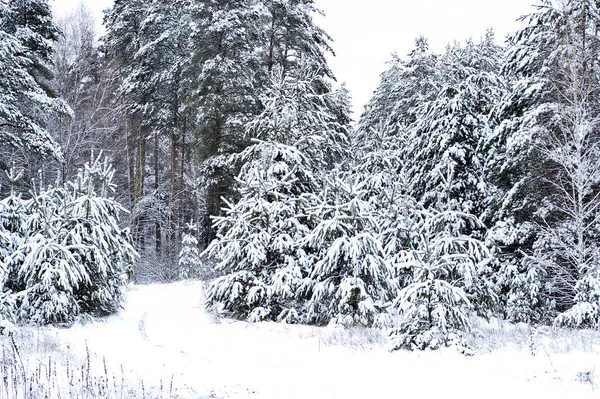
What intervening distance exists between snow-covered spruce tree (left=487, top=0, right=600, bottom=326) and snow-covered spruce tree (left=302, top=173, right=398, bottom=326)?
429 cm

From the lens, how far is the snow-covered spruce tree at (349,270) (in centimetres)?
1154

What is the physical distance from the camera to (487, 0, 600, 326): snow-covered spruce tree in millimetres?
12953

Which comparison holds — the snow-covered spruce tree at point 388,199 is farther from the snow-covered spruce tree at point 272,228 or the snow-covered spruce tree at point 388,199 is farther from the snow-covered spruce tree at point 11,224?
the snow-covered spruce tree at point 11,224

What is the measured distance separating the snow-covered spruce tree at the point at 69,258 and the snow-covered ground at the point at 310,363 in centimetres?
75

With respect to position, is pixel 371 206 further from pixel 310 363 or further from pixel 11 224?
pixel 11 224

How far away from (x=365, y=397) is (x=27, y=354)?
208 inches

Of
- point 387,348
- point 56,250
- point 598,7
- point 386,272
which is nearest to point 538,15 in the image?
point 598,7

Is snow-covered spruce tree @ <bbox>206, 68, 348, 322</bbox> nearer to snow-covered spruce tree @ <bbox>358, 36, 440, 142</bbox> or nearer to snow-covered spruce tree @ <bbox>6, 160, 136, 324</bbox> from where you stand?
snow-covered spruce tree @ <bbox>6, 160, 136, 324</bbox>

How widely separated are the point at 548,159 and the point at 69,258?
42.7ft

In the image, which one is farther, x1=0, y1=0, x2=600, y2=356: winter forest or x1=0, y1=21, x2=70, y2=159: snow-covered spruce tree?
x1=0, y1=21, x2=70, y2=159: snow-covered spruce tree

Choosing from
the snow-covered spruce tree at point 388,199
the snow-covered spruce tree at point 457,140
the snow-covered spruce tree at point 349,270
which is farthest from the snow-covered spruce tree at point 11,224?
the snow-covered spruce tree at point 457,140

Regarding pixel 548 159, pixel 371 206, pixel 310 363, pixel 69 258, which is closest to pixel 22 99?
pixel 69 258

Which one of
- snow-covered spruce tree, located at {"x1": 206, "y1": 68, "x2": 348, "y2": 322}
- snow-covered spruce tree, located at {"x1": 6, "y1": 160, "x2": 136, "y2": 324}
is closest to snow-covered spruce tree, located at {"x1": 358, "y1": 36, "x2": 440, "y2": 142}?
snow-covered spruce tree, located at {"x1": 206, "y1": 68, "x2": 348, "y2": 322}

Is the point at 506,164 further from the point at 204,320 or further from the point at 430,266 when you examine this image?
the point at 204,320
